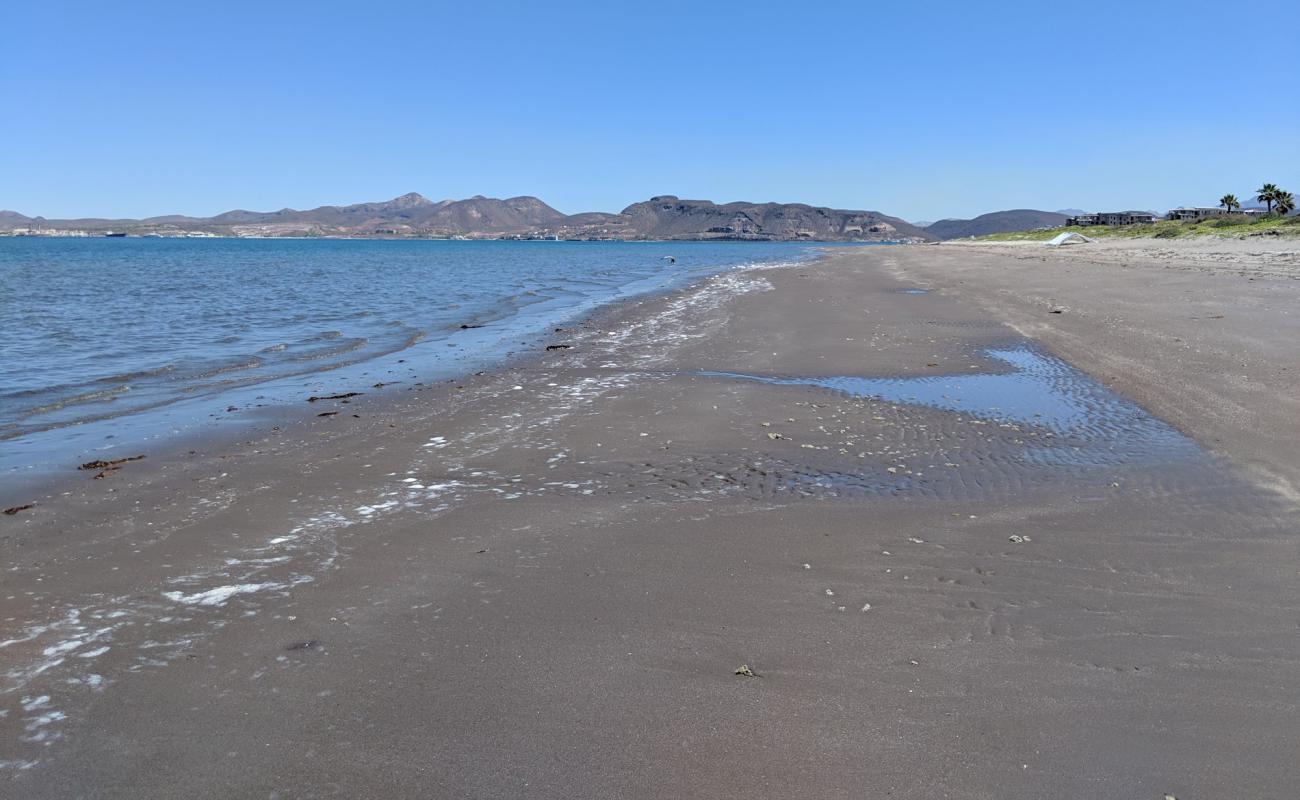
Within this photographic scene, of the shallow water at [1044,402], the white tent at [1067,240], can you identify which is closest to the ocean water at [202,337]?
the shallow water at [1044,402]

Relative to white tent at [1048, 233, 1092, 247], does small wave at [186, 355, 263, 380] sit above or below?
below

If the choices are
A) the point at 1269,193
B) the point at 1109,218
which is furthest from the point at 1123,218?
the point at 1269,193

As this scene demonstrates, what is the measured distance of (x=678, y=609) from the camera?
484cm

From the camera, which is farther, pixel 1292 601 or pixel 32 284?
pixel 32 284

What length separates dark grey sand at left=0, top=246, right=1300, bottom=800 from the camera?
3379 millimetres

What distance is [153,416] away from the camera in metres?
11.1

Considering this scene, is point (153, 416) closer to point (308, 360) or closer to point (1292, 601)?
point (308, 360)

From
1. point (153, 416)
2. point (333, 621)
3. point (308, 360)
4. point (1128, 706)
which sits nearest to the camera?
point (1128, 706)

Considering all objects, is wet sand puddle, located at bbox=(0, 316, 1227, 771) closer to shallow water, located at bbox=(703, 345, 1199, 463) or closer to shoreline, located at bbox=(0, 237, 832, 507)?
shallow water, located at bbox=(703, 345, 1199, 463)

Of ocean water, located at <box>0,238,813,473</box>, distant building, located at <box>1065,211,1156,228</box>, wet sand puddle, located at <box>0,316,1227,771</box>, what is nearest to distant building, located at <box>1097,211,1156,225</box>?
distant building, located at <box>1065,211,1156,228</box>

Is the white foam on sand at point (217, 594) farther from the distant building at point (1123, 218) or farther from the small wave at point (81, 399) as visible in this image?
the distant building at point (1123, 218)

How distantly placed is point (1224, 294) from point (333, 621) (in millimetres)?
23831

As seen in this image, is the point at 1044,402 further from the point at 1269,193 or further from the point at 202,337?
the point at 1269,193

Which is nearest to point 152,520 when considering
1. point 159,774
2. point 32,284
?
point 159,774
